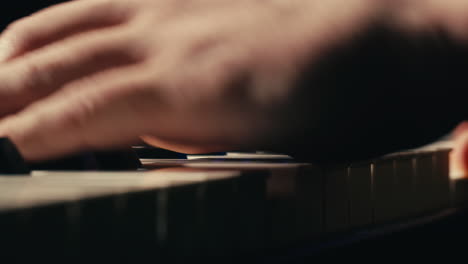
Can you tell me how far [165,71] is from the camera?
0.60m

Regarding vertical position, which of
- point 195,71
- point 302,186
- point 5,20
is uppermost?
point 5,20

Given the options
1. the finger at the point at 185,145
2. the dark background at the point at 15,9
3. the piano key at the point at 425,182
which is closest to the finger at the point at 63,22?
the finger at the point at 185,145

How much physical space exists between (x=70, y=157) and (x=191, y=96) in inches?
5.2

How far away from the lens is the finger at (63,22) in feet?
2.27

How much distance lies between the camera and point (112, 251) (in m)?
0.33

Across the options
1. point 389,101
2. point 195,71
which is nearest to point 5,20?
point 195,71

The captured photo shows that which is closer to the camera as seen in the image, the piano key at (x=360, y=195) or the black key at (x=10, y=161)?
the black key at (x=10, y=161)

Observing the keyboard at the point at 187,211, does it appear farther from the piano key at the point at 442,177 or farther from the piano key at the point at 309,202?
the piano key at the point at 442,177

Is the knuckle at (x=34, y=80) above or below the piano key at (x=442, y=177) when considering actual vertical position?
above

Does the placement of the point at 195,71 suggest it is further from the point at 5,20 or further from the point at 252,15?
the point at 5,20

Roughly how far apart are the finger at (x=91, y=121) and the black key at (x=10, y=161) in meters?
0.08

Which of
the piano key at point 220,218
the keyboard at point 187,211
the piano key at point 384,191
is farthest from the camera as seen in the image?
the piano key at point 384,191

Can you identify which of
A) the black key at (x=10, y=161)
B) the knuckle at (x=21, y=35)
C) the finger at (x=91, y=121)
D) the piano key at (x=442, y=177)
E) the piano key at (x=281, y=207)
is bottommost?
the piano key at (x=442, y=177)

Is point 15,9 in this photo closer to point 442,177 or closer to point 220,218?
point 442,177
